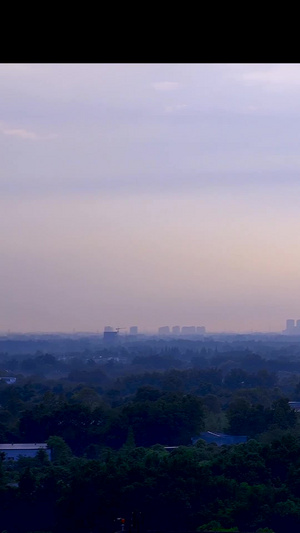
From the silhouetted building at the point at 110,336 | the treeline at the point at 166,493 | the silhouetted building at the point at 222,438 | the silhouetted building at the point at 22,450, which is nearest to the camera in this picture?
the treeline at the point at 166,493

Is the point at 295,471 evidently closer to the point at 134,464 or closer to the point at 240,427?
the point at 134,464

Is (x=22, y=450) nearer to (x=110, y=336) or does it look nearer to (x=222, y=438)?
(x=222, y=438)

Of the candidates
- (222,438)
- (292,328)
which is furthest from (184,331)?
(222,438)

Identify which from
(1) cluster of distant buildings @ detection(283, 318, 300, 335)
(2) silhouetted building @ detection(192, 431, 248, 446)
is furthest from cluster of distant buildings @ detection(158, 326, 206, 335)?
(2) silhouetted building @ detection(192, 431, 248, 446)

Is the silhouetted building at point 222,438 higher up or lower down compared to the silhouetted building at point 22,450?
higher up

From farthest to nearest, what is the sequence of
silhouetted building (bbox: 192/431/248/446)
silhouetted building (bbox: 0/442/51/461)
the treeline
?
silhouetted building (bbox: 192/431/248/446)
silhouetted building (bbox: 0/442/51/461)
the treeline

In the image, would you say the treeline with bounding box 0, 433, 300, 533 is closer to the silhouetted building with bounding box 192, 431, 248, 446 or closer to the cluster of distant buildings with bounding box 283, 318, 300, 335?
the silhouetted building with bounding box 192, 431, 248, 446

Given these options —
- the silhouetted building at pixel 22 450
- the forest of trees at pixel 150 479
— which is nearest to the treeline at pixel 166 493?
the forest of trees at pixel 150 479

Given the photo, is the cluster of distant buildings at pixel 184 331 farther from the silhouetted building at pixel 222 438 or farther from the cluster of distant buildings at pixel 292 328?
the silhouetted building at pixel 222 438

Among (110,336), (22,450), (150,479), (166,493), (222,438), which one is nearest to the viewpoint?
(166,493)
